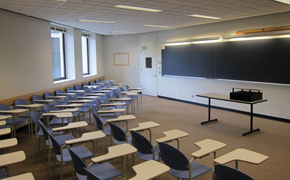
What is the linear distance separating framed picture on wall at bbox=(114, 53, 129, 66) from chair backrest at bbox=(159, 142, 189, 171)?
32.9ft

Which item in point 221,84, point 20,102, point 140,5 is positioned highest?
point 140,5

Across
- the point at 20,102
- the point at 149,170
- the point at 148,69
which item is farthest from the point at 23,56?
the point at 148,69

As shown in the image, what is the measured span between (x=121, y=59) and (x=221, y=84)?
6.00 m

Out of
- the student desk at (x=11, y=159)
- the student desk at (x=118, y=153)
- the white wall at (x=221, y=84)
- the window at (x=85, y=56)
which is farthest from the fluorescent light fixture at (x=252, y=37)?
the window at (x=85, y=56)

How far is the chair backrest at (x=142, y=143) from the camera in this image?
3396 millimetres

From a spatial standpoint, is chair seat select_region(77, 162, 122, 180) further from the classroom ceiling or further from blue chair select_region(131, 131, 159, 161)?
the classroom ceiling

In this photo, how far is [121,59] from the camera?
12.9 m

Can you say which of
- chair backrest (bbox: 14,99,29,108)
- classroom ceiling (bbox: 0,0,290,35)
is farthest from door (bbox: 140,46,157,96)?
chair backrest (bbox: 14,99,29,108)

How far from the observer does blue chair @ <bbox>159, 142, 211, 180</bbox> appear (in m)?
2.88

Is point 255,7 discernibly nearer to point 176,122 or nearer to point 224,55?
point 224,55

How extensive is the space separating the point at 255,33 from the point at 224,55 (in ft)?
4.10

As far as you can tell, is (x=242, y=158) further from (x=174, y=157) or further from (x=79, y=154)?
(x=79, y=154)

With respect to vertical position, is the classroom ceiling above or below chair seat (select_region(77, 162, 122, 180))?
above

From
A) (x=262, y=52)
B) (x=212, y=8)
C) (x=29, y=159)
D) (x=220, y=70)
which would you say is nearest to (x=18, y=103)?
(x=29, y=159)
